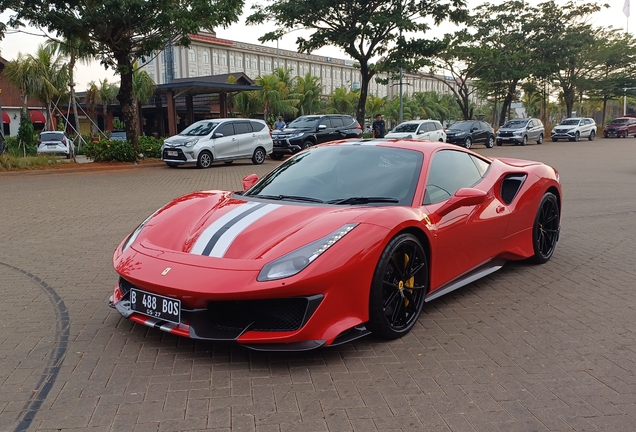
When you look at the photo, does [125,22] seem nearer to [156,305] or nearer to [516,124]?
[156,305]

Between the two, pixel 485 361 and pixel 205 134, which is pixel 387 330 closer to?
pixel 485 361

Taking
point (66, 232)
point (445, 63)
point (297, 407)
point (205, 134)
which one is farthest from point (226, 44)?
point (297, 407)

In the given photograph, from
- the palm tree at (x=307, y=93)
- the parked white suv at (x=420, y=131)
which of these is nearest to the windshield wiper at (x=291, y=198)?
the parked white suv at (x=420, y=131)

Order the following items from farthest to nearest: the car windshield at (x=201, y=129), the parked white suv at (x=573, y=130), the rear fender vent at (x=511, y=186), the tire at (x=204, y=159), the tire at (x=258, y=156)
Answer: the parked white suv at (x=573, y=130)
the tire at (x=258, y=156)
the car windshield at (x=201, y=129)
the tire at (x=204, y=159)
the rear fender vent at (x=511, y=186)

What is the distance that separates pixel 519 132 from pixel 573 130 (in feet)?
24.7

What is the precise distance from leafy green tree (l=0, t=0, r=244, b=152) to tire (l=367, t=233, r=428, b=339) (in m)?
15.8

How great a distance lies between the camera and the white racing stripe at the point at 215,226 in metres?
3.79

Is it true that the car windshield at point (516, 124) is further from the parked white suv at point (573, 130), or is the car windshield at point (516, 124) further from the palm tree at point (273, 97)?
the palm tree at point (273, 97)

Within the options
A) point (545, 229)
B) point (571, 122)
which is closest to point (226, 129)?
point (545, 229)

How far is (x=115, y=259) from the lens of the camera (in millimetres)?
4141

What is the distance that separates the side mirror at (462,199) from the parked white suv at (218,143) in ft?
50.1

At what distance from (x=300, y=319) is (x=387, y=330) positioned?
0.72m

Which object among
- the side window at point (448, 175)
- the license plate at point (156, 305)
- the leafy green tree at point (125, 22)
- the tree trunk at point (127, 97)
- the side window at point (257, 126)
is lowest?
the license plate at point (156, 305)

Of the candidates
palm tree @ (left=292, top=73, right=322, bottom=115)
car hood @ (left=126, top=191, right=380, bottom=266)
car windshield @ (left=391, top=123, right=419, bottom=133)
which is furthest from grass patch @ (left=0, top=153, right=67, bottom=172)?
palm tree @ (left=292, top=73, right=322, bottom=115)
